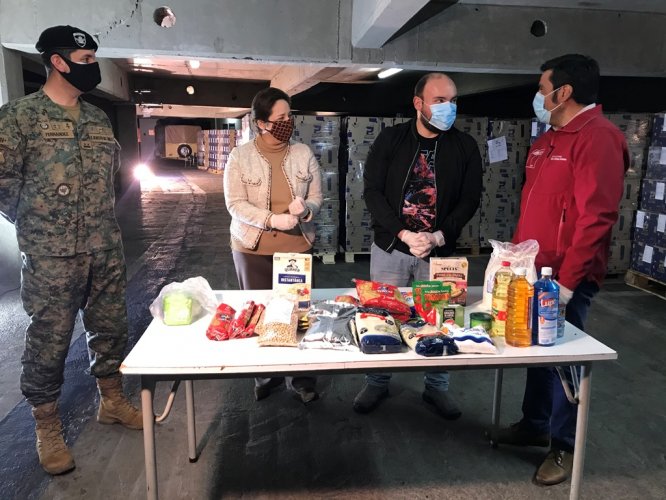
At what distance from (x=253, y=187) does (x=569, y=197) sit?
4.62ft

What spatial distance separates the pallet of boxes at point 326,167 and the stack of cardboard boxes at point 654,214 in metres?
3.18

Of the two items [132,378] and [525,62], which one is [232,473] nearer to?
[132,378]

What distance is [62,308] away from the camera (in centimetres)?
225

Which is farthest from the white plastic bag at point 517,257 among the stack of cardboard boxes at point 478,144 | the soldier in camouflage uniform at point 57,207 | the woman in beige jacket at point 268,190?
the stack of cardboard boxes at point 478,144

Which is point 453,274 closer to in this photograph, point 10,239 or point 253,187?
point 253,187

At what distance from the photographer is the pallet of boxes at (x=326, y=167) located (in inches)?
231

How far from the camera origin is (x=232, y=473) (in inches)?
89.4

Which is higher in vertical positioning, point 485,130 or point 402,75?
point 402,75

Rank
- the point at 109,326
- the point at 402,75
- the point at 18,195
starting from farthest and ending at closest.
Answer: the point at 402,75, the point at 109,326, the point at 18,195

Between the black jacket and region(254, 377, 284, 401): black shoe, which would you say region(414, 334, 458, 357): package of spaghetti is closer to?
the black jacket

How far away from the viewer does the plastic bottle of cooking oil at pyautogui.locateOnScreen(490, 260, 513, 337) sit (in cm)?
180

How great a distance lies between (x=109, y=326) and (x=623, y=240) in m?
5.22

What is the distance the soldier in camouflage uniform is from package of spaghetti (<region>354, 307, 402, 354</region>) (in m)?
1.28

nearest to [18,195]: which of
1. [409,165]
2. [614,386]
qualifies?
[409,165]
